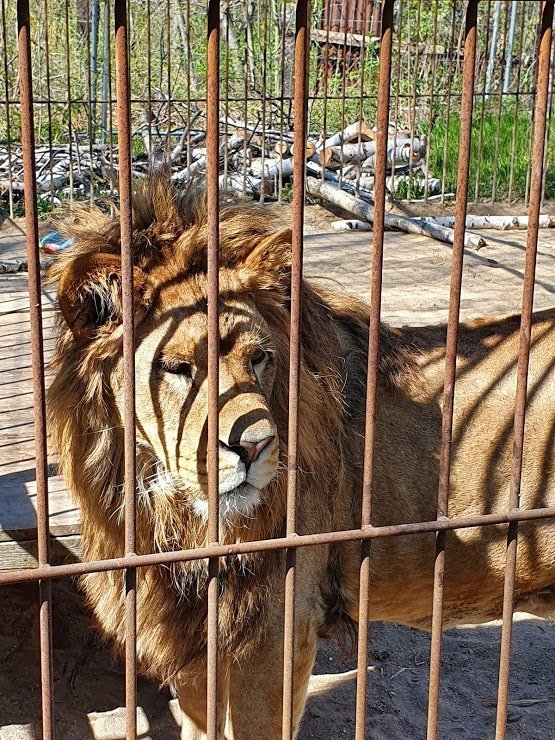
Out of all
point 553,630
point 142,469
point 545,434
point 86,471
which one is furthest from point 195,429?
point 553,630

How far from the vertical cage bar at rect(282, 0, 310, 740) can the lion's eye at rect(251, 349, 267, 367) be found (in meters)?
0.50

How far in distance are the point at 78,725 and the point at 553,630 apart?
6.48 feet

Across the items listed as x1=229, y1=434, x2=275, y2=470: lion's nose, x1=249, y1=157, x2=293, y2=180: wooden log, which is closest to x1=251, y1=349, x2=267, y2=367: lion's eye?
x1=229, y1=434, x2=275, y2=470: lion's nose

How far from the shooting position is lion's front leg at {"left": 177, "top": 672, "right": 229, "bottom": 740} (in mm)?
2672

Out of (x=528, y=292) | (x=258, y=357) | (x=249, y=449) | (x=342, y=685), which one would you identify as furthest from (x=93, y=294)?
(x=342, y=685)

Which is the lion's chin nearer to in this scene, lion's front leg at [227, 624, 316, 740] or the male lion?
the male lion

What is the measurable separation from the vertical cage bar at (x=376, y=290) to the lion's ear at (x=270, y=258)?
0.60 metres

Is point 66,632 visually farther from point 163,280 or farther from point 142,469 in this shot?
point 163,280

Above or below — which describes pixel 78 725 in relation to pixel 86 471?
below

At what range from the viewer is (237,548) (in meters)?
1.63

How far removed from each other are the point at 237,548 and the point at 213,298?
0.42 metres

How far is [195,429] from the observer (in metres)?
1.98

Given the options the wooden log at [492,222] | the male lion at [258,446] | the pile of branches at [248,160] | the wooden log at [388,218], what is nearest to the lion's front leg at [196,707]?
the male lion at [258,446]

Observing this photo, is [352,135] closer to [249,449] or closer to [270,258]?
[270,258]
